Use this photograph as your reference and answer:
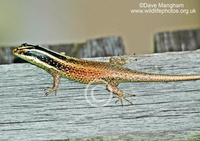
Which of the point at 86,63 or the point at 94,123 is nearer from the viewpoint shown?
the point at 94,123

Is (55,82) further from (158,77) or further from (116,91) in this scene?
(158,77)

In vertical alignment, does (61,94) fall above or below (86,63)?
below

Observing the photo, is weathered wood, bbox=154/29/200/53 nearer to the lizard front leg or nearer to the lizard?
the lizard

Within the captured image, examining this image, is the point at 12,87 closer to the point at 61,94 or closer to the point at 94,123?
the point at 61,94

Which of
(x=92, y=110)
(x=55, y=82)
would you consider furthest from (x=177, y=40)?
(x=55, y=82)

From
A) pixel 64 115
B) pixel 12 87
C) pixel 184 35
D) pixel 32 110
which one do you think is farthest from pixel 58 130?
pixel 184 35

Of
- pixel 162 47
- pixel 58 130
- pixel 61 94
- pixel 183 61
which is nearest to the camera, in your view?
pixel 58 130
